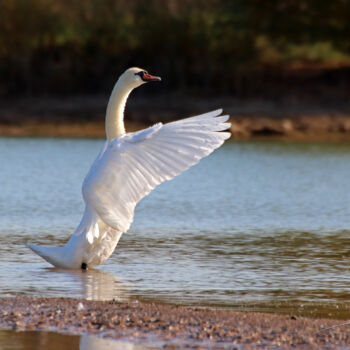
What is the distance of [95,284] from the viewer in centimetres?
861

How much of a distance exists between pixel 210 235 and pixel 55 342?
204 inches

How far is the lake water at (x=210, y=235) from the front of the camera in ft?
27.3

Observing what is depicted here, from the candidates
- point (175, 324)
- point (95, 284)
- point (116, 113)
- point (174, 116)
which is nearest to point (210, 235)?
point (116, 113)

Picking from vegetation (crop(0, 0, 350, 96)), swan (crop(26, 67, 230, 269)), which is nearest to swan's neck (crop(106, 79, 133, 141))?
swan (crop(26, 67, 230, 269))

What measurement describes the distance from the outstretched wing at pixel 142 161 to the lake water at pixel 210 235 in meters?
0.67

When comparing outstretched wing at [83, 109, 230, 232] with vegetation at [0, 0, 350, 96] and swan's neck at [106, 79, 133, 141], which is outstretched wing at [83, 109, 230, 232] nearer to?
swan's neck at [106, 79, 133, 141]

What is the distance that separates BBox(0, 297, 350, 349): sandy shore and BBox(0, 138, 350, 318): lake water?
528mm

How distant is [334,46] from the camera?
29.8 metres

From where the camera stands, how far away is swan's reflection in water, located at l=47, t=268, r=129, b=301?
811 centimetres

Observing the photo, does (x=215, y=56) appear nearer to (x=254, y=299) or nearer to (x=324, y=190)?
(x=324, y=190)

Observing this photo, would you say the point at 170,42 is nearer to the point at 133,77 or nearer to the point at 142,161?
the point at 133,77

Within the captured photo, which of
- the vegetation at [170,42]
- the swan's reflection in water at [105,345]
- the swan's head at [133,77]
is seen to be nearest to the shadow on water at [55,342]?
the swan's reflection in water at [105,345]

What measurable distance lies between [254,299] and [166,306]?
0.83 metres

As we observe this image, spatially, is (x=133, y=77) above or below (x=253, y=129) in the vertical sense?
below
